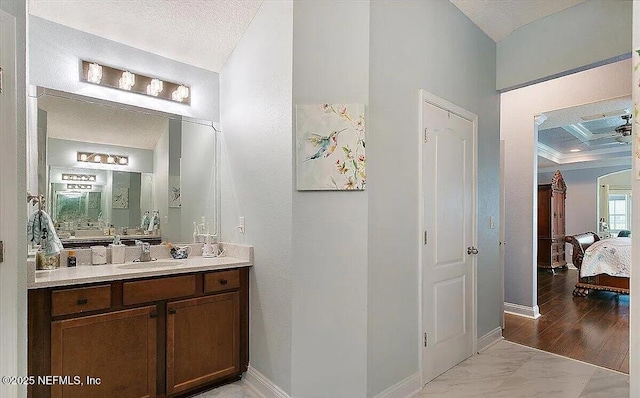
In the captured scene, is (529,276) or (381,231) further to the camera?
(529,276)

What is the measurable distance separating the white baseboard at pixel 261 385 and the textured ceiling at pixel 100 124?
6.33 ft

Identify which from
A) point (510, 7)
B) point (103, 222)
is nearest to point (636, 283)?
point (510, 7)

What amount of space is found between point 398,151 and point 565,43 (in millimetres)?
2068

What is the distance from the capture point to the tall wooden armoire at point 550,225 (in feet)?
24.6

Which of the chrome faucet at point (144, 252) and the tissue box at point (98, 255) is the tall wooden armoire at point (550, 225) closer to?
the chrome faucet at point (144, 252)

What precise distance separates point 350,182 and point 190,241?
159 cm

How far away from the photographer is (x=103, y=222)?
256 centimetres

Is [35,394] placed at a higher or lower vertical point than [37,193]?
lower

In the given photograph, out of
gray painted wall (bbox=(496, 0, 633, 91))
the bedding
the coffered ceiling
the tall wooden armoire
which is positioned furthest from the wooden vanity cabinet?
the tall wooden armoire

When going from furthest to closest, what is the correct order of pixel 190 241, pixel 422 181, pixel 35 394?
pixel 190 241, pixel 422 181, pixel 35 394

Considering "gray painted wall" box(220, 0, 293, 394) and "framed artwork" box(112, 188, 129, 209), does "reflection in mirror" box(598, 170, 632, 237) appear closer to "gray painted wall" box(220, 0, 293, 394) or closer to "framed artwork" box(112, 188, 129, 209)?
Result: "gray painted wall" box(220, 0, 293, 394)

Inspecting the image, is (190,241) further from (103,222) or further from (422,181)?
(422,181)

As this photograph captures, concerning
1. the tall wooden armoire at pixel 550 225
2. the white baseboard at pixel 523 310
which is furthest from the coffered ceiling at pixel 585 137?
the white baseboard at pixel 523 310

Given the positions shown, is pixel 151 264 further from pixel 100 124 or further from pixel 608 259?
pixel 608 259
